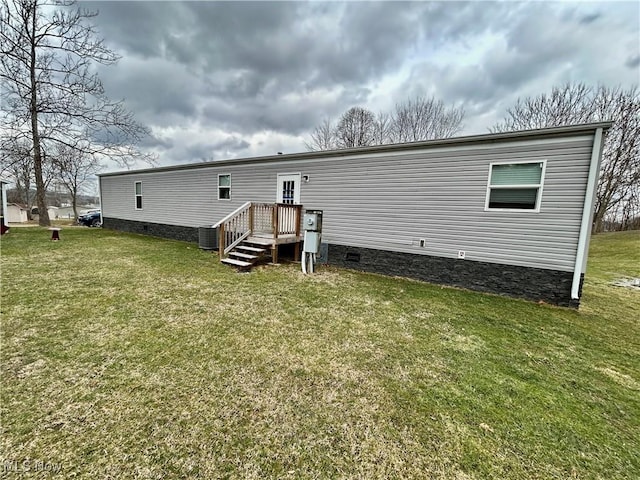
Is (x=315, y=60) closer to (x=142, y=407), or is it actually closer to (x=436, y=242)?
(x=436, y=242)

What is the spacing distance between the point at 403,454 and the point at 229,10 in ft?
35.0

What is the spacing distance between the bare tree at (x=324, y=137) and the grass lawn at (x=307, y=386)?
18531 millimetres

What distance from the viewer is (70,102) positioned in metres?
13.2

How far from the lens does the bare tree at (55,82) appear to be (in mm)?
12133

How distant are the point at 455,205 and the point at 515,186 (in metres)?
1.09

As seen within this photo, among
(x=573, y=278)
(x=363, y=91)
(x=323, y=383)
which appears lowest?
(x=323, y=383)

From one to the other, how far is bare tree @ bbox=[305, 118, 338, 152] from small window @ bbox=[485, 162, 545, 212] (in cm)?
1670

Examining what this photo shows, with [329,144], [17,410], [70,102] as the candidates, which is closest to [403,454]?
[17,410]

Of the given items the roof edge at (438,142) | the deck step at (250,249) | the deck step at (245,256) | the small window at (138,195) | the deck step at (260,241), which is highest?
the roof edge at (438,142)

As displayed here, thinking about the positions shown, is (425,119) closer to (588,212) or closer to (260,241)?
(588,212)

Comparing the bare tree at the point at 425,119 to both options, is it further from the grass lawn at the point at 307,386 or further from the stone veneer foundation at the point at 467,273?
the grass lawn at the point at 307,386

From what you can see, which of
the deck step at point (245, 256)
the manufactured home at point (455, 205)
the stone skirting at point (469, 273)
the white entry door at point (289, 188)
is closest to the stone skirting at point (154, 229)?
the manufactured home at point (455, 205)

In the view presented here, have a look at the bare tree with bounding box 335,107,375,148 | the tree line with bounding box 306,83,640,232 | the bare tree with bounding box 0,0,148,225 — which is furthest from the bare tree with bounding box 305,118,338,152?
the bare tree with bounding box 0,0,148,225

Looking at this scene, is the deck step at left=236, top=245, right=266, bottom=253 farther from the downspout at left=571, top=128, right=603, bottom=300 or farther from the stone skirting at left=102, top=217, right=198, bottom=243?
the downspout at left=571, top=128, right=603, bottom=300
